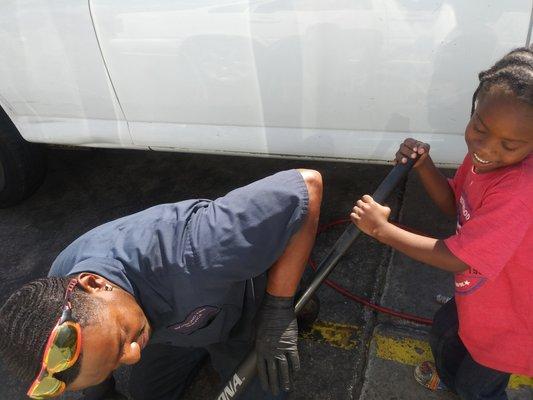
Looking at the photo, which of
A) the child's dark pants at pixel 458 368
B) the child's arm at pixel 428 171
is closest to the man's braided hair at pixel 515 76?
the child's arm at pixel 428 171

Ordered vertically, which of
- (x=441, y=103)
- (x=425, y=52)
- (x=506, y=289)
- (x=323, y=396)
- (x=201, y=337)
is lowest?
(x=323, y=396)

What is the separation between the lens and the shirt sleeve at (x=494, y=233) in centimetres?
127

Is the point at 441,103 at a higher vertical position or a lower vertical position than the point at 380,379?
higher

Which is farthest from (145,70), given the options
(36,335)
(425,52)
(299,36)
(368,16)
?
(36,335)

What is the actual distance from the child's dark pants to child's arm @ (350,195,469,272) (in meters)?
0.40

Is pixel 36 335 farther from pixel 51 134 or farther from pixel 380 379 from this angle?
pixel 51 134

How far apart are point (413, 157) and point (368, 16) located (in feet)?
1.89

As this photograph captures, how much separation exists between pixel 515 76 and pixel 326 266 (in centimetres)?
76

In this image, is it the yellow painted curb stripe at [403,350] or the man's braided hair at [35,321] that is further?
the yellow painted curb stripe at [403,350]

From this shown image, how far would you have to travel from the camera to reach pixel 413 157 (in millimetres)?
1674

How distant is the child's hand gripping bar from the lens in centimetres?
162

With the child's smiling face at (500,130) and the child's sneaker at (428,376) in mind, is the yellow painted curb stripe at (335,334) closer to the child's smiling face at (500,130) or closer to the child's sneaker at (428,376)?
the child's sneaker at (428,376)

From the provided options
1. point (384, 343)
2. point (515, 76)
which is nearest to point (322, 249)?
point (384, 343)

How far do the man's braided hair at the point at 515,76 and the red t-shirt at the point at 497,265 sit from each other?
0.19 metres
